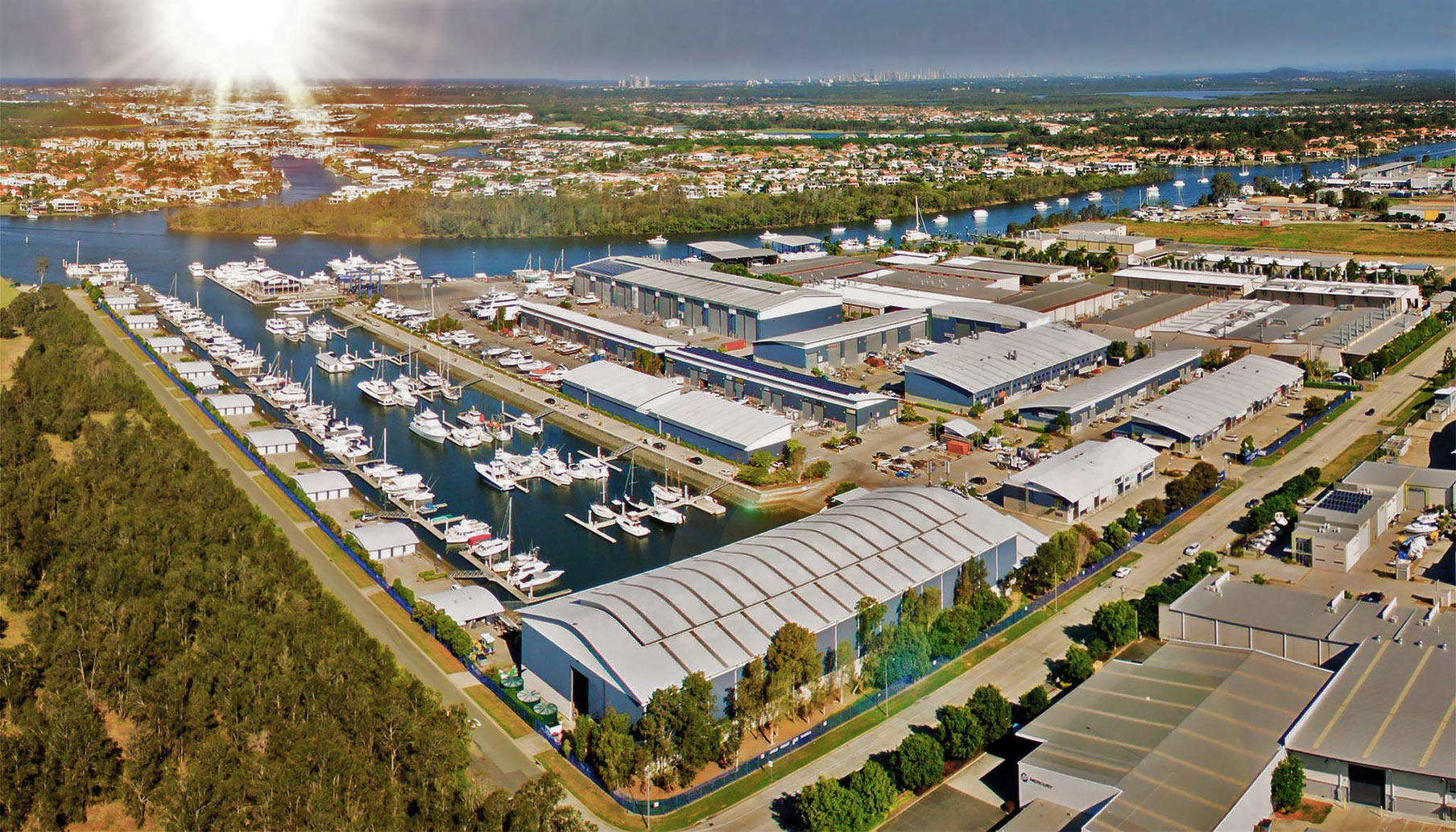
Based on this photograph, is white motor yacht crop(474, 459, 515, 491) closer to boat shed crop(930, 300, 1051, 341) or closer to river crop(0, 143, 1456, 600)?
river crop(0, 143, 1456, 600)

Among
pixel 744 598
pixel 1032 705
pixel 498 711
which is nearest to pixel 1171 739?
pixel 1032 705

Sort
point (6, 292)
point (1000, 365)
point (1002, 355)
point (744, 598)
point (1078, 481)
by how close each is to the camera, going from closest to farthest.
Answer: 1. point (744, 598)
2. point (1078, 481)
3. point (1000, 365)
4. point (1002, 355)
5. point (6, 292)

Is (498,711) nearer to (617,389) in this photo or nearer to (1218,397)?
(617,389)

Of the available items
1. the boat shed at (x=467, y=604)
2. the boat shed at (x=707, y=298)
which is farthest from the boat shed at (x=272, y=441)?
the boat shed at (x=707, y=298)

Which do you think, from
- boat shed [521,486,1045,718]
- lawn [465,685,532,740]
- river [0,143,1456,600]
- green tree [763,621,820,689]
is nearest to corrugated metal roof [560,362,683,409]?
river [0,143,1456,600]

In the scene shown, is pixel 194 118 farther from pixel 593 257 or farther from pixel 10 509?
pixel 593 257
